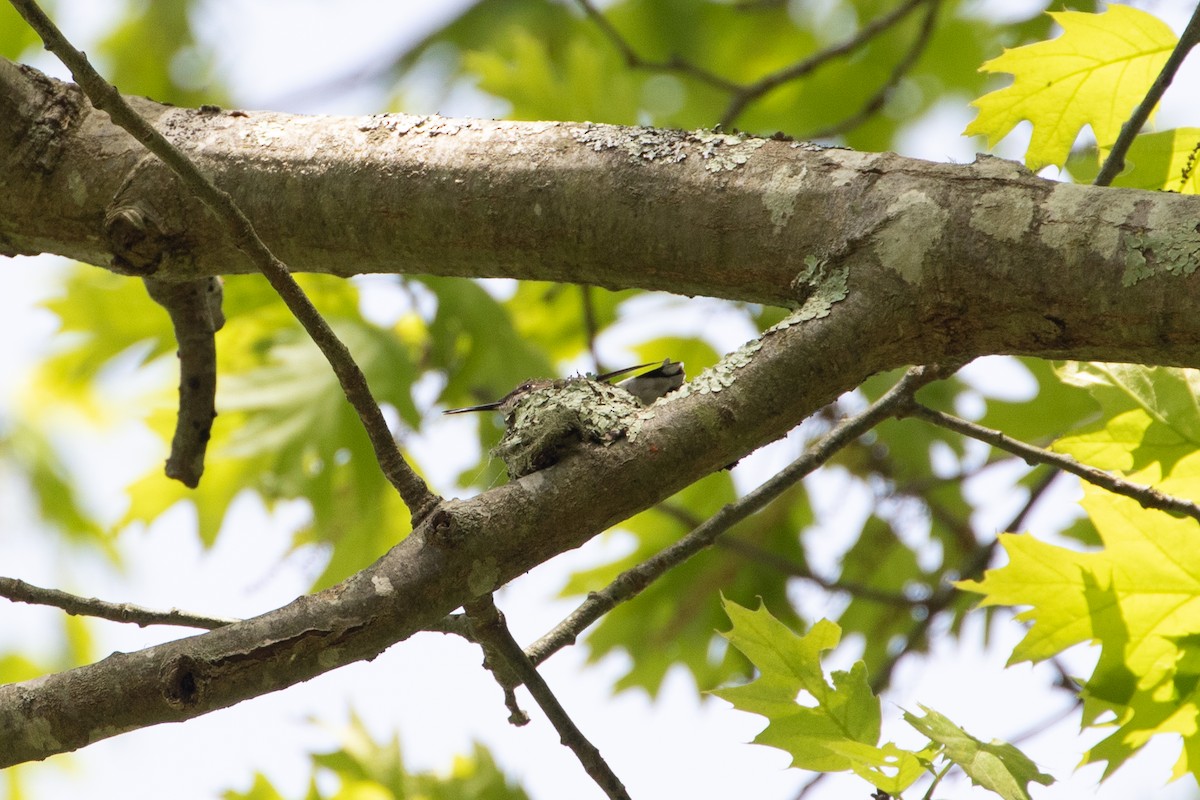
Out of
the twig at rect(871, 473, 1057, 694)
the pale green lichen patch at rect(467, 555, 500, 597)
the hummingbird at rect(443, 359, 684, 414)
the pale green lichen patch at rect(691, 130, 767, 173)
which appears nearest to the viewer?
the pale green lichen patch at rect(467, 555, 500, 597)

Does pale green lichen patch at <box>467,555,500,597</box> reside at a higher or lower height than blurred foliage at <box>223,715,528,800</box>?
lower

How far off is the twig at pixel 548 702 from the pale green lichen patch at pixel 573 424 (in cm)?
25

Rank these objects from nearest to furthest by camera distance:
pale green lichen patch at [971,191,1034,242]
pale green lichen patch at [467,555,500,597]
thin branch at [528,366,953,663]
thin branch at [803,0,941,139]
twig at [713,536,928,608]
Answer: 1. pale green lichen patch at [467,555,500,597]
2. pale green lichen patch at [971,191,1034,242]
3. thin branch at [528,366,953,663]
4. twig at [713,536,928,608]
5. thin branch at [803,0,941,139]

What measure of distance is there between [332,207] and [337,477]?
6.30ft

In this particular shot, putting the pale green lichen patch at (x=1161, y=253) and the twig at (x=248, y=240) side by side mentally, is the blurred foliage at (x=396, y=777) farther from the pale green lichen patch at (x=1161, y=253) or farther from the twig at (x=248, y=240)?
the pale green lichen patch at (x=1161, y=253)

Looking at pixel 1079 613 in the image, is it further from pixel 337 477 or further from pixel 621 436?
pixel 337 477

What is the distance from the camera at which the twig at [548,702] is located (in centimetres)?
163

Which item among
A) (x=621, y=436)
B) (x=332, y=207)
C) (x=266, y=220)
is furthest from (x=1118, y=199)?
(x=266, y=220)

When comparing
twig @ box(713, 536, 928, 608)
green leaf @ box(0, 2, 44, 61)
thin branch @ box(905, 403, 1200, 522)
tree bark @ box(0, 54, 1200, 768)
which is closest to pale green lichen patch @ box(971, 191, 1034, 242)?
tree bark @ box(0, 54, 1200, 768)

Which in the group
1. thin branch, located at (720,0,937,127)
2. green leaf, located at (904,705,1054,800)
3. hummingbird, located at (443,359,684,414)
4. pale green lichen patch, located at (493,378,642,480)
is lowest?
green leaf, located at (904,705,1054,800)

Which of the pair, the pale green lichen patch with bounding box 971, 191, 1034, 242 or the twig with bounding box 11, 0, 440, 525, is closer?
the twig with bounding box 11, 0, 440, 525

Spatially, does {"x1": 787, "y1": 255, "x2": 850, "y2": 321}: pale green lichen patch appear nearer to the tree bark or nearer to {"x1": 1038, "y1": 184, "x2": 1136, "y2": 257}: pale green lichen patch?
the tree bark

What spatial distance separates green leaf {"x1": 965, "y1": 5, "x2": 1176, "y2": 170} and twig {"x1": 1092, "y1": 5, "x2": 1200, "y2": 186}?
36cm

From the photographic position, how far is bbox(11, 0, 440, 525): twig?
133cm
